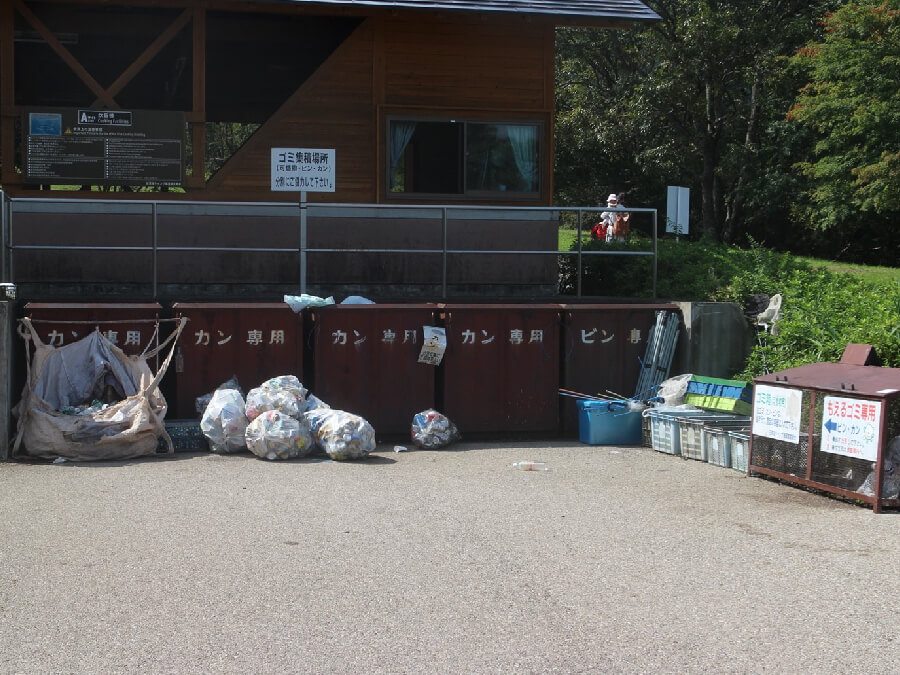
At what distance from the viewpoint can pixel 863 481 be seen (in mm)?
8578

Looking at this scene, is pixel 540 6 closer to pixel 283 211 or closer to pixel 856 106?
pixel 283 211

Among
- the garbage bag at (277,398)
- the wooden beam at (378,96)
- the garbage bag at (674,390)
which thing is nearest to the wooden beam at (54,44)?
the wooden beam at (378,96)

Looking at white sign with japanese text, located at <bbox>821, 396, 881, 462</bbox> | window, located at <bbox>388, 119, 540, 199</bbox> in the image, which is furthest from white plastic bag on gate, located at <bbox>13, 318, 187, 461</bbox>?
white sign with japanese text, located at <bbox>821, 396, 881, 462</bbox>

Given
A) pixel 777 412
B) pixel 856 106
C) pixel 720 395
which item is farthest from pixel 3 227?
pixel 856 106

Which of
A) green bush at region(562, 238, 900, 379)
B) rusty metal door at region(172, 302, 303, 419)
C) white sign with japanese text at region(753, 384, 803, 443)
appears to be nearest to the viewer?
white sign with japanese text at region(753, 384, 803, 443)

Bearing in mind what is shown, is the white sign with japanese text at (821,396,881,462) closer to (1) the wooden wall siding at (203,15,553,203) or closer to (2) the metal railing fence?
(2) the metal railing fence

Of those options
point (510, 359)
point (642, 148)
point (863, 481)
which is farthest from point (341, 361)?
point (642, 148)

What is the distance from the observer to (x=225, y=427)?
413 inches

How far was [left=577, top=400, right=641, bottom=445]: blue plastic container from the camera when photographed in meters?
11.7

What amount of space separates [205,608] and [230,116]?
52.1 ft

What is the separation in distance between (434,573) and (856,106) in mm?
21851

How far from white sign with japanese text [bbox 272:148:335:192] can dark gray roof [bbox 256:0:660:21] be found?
275 cm

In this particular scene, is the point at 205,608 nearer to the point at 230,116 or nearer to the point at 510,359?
the point at 510,359

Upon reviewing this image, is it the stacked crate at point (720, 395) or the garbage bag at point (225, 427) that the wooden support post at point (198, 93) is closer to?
the garbage bag at point (225, 427)
